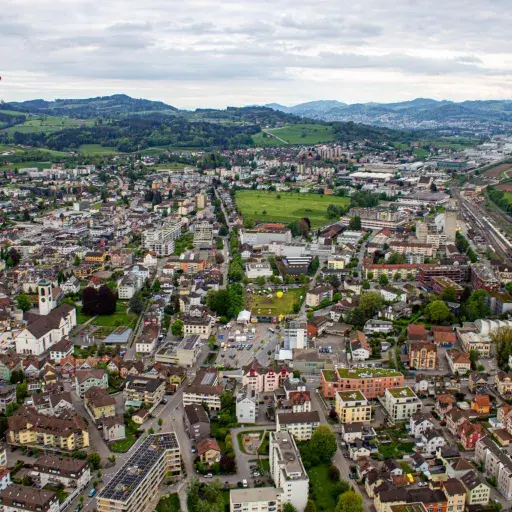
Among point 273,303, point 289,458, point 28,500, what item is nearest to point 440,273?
point 273,303

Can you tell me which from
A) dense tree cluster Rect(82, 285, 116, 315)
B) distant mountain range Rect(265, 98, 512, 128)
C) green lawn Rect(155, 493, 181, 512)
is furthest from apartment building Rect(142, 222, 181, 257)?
distant mountain range Rect(265, 98, 512, 128)

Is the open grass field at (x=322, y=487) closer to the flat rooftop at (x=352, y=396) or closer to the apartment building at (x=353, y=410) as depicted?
the apartment building at (x=353, y=410)

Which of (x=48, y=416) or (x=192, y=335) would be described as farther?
(x=192, y=335)

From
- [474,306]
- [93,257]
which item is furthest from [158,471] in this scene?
[93,257]

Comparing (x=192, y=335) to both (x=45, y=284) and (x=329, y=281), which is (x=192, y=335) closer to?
(x=45, y=284)

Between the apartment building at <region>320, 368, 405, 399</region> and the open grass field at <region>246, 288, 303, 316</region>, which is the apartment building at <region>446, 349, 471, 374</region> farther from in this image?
the open grass field at <region>246, 288, 303, 316</region>

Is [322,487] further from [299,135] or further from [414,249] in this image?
[299,135]

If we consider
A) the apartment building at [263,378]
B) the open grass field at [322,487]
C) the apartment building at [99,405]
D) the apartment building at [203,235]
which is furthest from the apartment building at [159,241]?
the open grass field at [322,487]
